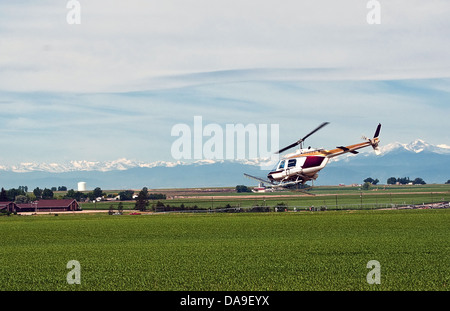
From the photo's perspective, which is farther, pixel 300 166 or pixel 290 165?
pixel 290 165

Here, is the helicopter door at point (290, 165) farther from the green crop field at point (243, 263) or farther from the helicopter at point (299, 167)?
the green crop field at point (243, 263)

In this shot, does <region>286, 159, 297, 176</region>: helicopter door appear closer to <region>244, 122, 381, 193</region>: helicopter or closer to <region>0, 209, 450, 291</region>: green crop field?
<region>244, 122, 381, 193</region>: helicopter

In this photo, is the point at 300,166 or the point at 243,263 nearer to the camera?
the point at 243,263

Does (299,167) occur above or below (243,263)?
above

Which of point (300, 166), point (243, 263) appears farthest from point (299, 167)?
point (243, 263)

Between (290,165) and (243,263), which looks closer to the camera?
(243,263)

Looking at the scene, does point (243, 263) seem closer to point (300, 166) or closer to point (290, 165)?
point (300, 166)

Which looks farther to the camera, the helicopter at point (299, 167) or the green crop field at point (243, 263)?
the helicopter at point (299, 167)

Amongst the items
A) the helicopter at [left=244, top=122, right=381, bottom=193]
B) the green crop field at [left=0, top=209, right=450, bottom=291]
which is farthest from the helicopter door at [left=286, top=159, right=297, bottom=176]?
the green crop field at [left=0, top=209, right=450, bottom=291]

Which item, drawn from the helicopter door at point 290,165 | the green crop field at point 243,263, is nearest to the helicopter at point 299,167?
the helicopter door at point 290,165

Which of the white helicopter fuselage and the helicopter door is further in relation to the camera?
the helicopter door

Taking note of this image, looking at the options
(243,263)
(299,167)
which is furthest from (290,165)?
(243,263)
